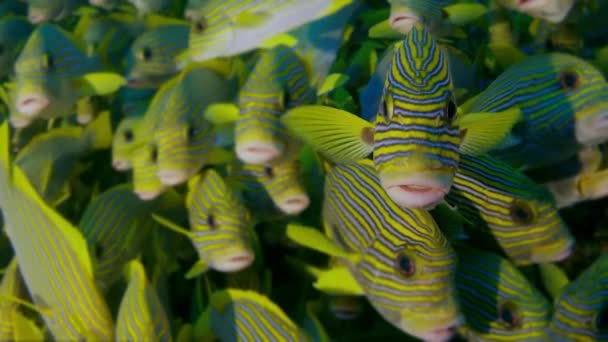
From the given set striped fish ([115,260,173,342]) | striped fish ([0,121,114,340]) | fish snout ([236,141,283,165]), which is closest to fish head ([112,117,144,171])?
striped fish ([0,121,114,340])

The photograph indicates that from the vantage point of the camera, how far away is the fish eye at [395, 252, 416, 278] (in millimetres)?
→ 1706

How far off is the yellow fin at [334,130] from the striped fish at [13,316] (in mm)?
2219

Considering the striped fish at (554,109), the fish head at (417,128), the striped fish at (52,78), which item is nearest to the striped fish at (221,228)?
the striped fish at (52,78)

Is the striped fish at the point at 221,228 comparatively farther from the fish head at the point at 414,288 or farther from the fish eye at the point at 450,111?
the fish eye at the point at 450,111

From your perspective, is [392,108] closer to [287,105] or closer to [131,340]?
[287,105]

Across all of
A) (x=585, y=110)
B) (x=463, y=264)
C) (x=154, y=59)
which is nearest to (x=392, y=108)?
(x=585, y=110)

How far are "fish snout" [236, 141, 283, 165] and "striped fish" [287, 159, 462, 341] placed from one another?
0.45m

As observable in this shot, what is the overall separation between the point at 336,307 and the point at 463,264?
0.82m

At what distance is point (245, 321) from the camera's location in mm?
2443

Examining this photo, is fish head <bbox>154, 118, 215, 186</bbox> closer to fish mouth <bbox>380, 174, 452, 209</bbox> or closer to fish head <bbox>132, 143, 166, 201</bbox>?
fish head <bbox>132, 143, 166, 201</bbox>

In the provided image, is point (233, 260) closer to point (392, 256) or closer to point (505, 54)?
point (392, 256)

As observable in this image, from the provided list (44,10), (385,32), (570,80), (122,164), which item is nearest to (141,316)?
(122,164)

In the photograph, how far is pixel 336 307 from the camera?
263 cm

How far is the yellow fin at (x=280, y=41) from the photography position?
7.47ft
